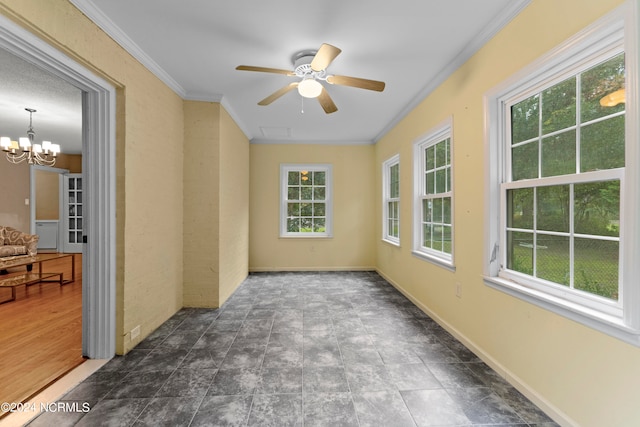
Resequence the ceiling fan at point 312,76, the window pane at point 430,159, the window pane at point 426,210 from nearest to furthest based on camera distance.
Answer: the ceiling fan at point 312,76 → the window pane at point 430,159 → the window pane at point 426,210

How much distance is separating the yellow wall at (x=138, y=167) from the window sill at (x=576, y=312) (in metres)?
2.96

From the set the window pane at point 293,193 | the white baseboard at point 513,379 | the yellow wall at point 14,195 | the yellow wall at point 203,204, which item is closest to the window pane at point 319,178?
the window pane at point 293,193

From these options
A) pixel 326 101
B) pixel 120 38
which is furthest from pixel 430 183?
pixel 120 38

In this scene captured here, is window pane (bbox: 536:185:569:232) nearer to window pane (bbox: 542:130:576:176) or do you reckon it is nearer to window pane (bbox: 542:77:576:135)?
window pane (bbox: 542:130:576:176)

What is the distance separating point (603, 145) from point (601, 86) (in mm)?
311

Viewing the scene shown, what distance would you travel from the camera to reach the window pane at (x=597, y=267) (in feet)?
4.34

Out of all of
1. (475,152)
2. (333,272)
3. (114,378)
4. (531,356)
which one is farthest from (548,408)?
(333,272)

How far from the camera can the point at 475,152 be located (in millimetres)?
2240

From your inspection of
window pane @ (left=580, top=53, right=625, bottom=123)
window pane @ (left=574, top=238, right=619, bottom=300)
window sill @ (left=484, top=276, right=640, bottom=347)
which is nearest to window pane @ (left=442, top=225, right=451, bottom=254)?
window sill @ (left=484, top=276, right=640, bottom=347)

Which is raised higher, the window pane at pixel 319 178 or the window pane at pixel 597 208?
the window pane at pixel 319 178

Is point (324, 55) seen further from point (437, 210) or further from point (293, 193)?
point (293, 193)

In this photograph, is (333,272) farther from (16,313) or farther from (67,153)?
(67,153)

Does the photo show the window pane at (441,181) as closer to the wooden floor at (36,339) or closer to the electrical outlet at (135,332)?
the electrical outlet at (135,332)

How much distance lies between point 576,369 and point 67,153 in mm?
9886
